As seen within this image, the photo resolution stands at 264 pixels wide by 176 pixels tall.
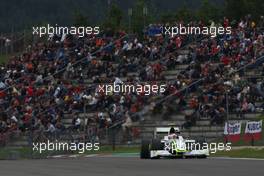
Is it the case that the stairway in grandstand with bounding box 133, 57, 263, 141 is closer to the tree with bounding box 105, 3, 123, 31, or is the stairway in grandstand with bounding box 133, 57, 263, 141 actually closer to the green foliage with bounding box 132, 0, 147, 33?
the green foliage with bounding box 132, 0, 147, 33

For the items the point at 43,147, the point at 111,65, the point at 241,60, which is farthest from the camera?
the point at 111,65

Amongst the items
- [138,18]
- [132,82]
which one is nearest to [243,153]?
[132,82]

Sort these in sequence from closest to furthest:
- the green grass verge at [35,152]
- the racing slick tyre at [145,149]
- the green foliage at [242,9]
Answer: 1. the racing slick tyre at [145,149]
2. the green grass verge at [35,152]
3. the green foliage at [242,9]

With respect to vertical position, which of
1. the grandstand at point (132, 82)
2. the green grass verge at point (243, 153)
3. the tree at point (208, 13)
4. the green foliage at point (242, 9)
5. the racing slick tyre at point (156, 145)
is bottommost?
the green grass verge at point (243, 153)

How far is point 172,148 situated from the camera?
99.7ft

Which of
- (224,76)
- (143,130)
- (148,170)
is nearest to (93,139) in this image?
(143,130)

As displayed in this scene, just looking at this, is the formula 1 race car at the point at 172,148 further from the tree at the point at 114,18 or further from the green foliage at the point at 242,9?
the tree at the point at 114,18

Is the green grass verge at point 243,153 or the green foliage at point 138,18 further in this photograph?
the green foliage at point 138,18

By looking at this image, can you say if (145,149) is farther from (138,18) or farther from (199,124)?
(138,18)

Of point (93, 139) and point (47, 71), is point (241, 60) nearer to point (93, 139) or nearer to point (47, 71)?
point (93, 139)

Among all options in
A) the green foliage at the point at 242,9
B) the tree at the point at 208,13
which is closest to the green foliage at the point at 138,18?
the tree at the point at 208,13

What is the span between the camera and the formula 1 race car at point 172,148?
29938 mm

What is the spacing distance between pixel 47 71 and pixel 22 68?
9.65 feet

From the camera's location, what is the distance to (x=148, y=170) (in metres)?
21.8
